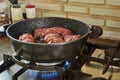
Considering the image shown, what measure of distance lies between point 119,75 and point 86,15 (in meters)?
0.55

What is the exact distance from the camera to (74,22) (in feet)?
3.29

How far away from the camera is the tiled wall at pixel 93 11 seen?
1.23 m

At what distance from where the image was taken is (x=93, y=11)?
4.19 feet

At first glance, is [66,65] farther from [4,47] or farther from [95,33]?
[4,47]

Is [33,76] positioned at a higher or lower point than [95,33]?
lower

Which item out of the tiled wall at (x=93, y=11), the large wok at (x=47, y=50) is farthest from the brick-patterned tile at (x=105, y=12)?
the large wok at (x=47, y=50)

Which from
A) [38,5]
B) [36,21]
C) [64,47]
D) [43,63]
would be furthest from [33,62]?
[38,5]

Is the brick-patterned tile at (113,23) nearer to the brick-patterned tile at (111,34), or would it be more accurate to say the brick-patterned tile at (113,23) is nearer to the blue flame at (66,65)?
the brick-patterned tile at (111,34)

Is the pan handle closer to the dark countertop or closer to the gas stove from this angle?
the gas stove

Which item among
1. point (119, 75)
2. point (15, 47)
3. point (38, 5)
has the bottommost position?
point (119, 75)

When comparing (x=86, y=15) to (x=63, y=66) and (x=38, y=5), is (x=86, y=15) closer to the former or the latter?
(x=38, y=5)

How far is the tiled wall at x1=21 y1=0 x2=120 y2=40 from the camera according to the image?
1229 millimetres

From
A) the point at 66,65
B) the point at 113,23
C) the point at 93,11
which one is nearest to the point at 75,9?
the point at 93,11

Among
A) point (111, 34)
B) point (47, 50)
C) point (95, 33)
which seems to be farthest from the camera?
point (111, 34)
